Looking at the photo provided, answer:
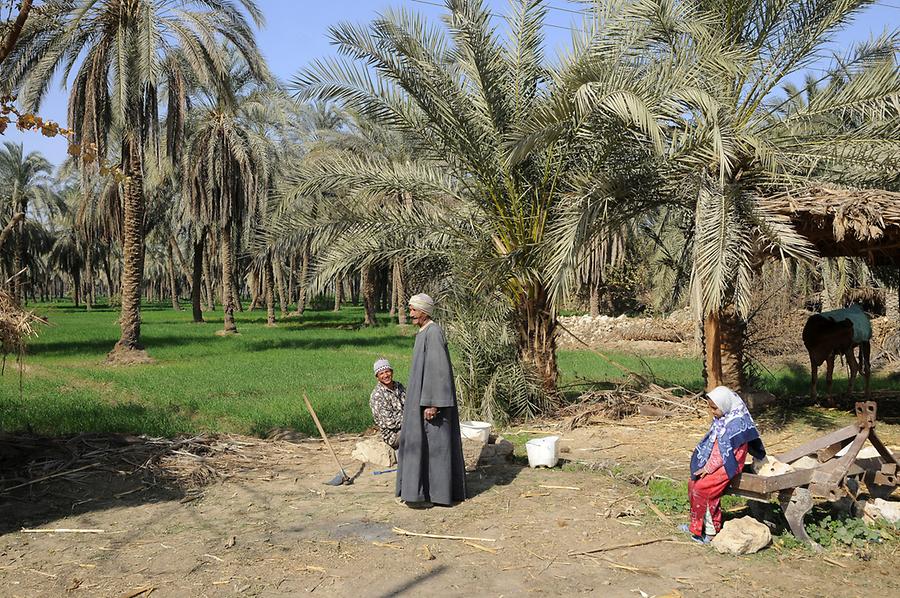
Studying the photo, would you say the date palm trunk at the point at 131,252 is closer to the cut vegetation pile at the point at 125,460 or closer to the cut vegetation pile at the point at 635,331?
the cut vegetation pile at the point at 125,460

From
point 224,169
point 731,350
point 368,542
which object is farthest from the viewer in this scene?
point 224,169

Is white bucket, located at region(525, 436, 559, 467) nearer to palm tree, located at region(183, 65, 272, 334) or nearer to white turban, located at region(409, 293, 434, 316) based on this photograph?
white turban, located at region(409, 293, 434, 316)

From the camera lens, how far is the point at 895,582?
185 inches

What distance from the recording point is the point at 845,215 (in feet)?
27.5

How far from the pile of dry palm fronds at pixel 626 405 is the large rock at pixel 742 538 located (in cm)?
484

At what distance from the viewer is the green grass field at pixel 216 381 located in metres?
10.1

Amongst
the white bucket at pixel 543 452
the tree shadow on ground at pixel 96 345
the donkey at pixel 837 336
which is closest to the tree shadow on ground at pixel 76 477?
the white bucket at pixel 543 452

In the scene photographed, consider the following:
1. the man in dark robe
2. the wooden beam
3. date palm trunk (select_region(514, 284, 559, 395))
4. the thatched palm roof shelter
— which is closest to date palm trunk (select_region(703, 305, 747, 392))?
the thatched palm roof shelter

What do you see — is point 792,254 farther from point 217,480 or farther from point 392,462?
point 217,480

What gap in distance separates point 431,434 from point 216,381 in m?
8.89

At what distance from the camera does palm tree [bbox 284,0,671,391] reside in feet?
31.4

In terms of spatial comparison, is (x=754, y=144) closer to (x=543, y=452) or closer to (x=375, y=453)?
(x=543, y=452)

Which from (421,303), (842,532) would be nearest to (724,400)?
(842,532)

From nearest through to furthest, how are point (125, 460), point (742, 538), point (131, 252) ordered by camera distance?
1. point (742, 538)
2. point (125, 460)
3. point (131, 252)
